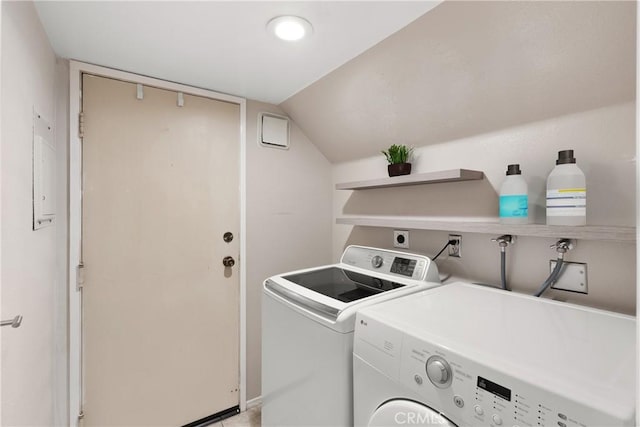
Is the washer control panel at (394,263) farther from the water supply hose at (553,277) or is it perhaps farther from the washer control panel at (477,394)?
the washer control panel at (477,394)

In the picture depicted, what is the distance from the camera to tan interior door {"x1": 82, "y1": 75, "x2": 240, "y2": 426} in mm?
1704

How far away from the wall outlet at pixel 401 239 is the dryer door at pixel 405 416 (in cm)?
114

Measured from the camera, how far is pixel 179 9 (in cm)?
123

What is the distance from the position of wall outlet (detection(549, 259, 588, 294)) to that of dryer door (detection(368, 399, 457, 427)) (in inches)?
34.4

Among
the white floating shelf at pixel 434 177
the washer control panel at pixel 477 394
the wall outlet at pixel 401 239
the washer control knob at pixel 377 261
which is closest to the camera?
the washer control panel at pixel 477 394

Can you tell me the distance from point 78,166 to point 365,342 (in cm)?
178

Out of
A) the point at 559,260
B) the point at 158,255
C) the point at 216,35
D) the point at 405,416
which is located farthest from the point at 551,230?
the point at 158,255

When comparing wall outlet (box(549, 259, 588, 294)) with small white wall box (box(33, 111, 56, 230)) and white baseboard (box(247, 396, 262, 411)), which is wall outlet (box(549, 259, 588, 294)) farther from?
small white wall box (box(33, 111, 56, 230))

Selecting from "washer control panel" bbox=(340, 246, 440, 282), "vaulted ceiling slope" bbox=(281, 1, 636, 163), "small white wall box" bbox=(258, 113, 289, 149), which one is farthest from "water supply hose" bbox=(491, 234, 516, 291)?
"small white wall box" bbox=(258, 113, 289, 149)

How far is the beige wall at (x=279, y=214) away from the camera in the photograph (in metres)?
2.20

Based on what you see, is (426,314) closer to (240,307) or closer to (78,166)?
(240,307)

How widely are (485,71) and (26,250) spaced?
200 centimetres

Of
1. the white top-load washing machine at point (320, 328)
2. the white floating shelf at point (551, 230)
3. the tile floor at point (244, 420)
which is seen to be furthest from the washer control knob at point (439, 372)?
the tile floor at point (244, 420)

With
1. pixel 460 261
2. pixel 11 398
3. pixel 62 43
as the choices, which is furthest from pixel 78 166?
pixel 460 261
